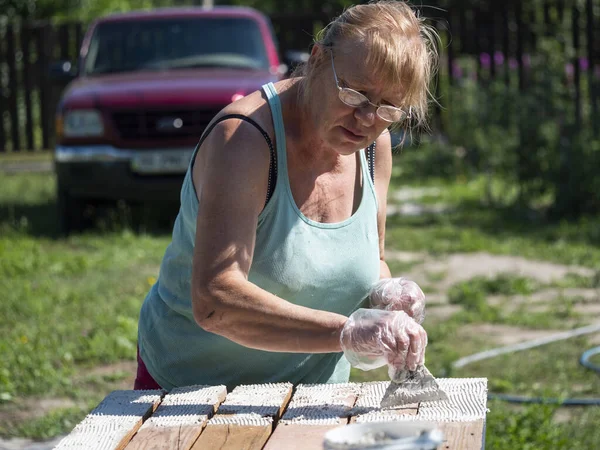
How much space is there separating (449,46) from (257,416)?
402 inches

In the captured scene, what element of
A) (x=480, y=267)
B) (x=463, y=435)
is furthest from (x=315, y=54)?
(x=480, y=267)

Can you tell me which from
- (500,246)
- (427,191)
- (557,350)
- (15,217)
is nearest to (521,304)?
(557,350)

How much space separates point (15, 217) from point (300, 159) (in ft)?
24.8

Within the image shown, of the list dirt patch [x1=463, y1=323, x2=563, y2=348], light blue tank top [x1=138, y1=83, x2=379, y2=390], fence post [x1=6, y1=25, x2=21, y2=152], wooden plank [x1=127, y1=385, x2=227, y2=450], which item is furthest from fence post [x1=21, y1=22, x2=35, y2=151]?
wooden plank [x1=127, y1=385, x2=227, y2=450]

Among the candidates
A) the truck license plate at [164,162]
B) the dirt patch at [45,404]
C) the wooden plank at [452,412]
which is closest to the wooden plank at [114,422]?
the wooden plank at [452,412]

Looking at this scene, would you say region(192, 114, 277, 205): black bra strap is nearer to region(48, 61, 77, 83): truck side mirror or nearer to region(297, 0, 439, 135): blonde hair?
region(297, 0, 439, 135): blonde hair

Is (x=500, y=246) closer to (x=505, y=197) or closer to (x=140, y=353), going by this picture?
(x=505, y=197)

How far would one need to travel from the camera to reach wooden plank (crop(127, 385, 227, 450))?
2.02 m

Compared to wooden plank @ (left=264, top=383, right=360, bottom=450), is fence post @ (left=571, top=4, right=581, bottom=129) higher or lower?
lower

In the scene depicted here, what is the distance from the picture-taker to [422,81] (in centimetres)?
237

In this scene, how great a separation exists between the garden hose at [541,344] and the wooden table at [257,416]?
1967 millimetres

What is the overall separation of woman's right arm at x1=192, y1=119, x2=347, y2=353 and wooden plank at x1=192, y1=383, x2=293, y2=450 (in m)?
0.12

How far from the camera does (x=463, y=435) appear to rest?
1966mm

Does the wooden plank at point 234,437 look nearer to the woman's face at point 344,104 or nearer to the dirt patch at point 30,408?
the woman's face at point 344,104
